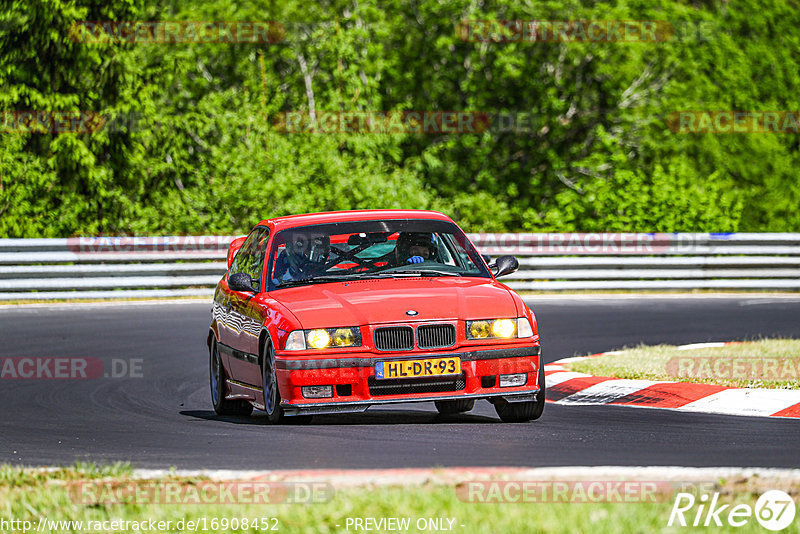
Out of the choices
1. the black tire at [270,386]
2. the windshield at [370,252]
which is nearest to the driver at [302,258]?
the windshield at [370,252]

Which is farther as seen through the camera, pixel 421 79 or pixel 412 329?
pixel 421 79

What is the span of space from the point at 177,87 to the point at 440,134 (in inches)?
272

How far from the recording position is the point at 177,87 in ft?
113

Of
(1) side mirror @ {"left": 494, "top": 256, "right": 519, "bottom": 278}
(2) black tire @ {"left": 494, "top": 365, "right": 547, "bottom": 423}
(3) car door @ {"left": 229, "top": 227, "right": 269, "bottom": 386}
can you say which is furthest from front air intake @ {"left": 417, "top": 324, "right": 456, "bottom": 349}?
(1) side mirror @ {"left": 494, "top": 256, "right": 519, "bottom": 278}

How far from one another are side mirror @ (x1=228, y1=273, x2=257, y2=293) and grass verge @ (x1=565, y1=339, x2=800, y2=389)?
11.4 feet

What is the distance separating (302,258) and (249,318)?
1.96ft

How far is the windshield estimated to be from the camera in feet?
32.4

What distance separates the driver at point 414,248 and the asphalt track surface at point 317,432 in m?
1.13

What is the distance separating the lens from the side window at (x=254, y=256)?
10.3 metres

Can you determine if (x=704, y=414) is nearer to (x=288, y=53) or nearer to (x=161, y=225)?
(x=161, y=225)

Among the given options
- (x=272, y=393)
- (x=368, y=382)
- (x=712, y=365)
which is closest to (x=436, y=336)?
(x=368, y=382)

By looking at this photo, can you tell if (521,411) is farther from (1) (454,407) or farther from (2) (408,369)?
(2) (408,369)

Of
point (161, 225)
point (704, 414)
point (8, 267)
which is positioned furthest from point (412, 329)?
point (161, 225)

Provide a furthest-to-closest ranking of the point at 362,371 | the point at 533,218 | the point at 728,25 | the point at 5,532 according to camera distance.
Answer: the point at 728,25 → the point at 533,218 → the point at 362,371 → the point at 5,532
